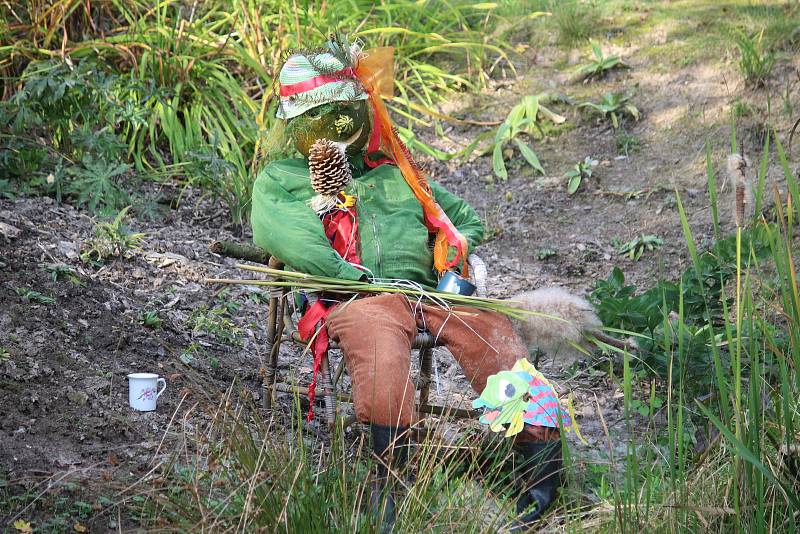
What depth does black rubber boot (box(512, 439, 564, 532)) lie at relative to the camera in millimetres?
2779

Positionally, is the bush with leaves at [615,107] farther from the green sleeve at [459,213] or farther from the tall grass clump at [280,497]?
the tall grass clump at [280,497]

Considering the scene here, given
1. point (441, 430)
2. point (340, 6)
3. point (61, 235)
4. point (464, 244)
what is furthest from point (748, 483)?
point (340, 6)

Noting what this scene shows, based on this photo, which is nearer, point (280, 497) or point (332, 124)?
point (280, 497)

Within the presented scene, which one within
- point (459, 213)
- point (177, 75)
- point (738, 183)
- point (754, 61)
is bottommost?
point (459, 213)

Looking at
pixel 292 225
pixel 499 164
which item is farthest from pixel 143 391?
pixel 499 164

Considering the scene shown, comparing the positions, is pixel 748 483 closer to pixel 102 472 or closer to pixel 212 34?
pixel 102 472

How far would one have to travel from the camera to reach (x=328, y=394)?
3.09m

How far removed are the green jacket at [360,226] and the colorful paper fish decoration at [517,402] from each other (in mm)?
646

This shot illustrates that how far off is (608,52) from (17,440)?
5.57 metres

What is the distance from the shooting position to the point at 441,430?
244 cm

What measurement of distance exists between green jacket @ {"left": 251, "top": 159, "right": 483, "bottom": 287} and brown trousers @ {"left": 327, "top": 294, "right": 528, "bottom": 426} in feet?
0.67

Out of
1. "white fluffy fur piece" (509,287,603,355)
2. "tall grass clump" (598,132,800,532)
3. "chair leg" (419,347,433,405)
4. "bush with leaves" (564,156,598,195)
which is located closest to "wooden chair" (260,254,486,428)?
"chair leg" (419,347,433,405)

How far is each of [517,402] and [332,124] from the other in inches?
50.6

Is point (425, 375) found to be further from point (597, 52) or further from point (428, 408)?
point (597, 52)
